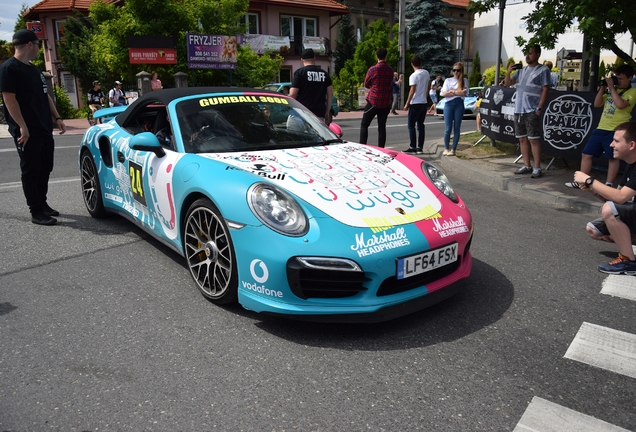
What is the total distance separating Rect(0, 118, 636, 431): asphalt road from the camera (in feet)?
7.55

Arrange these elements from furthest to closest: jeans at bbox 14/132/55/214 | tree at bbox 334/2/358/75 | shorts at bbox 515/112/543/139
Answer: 1. tree at bbox 334/2/358/75
2. shorts at bbox 515/112/543/139
3. jeans at bbox 14/132/55/214

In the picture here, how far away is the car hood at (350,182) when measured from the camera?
10.1 feet

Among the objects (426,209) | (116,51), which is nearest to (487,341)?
(426,209)

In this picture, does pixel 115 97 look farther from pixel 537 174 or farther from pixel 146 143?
pixel 146 143

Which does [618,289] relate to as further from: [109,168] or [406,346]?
[109,168]

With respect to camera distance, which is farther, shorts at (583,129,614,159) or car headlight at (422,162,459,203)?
shorts at (583,129,614,159)

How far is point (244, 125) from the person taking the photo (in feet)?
13.4

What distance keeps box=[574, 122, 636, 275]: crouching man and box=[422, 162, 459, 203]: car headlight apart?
1.07 m

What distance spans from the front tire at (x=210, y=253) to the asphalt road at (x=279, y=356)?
0.13 m

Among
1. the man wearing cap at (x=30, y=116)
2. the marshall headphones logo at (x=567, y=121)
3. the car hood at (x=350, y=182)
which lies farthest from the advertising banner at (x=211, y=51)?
the car hood at (x=350, y=182)

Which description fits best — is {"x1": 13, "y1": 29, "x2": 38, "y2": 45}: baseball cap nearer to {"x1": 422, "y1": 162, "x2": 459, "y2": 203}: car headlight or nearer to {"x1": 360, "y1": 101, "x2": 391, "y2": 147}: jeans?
{"x1": 422, "y1": 162, "x2": 459, "y2": 203}: car headlight

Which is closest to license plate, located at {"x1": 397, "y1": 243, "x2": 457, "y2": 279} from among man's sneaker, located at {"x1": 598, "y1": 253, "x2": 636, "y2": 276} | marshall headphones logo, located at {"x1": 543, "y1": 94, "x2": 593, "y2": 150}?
man's sneaker, located at {"x1": 598, "y1": 253, "x2": 636, "y2": 276}

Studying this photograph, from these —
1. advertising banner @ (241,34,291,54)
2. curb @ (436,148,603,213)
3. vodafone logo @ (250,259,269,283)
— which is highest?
advertising banner @ (241,34,291,54)

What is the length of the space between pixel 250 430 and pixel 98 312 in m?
1.61
